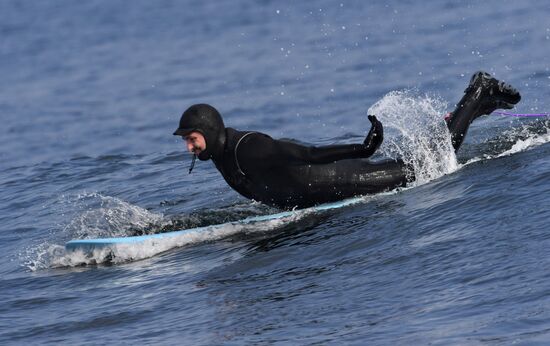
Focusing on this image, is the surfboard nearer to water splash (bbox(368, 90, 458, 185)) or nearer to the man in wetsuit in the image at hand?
the man in wetsuit

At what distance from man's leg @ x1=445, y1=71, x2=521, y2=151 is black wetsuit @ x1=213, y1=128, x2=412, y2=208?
72 cm

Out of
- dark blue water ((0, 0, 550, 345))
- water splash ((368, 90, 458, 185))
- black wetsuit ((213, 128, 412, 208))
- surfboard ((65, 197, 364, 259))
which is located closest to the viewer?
dark blue water ((0, 0, 550, 345))

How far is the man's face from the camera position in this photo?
10516 millimetres

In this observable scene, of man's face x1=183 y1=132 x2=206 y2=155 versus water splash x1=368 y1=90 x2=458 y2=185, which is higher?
man's face x1=183 y1=132 x2=206 y2=155

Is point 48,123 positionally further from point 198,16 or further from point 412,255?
point 412,255

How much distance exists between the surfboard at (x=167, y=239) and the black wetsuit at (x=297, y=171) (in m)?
0.13

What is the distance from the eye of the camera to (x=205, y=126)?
10492mm

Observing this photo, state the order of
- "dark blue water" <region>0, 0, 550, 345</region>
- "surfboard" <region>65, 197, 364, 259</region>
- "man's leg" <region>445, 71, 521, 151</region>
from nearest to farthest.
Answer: "dark blue water" <region>0, 0, 550, 345</region>
"surfboard" <region>65, 197, 364, 259</region>
"man's leg" <region>445, 71, 521, 151</region>

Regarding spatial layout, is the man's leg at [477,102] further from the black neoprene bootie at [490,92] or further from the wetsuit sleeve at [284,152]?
the wetsuit sleeve at [284,152]

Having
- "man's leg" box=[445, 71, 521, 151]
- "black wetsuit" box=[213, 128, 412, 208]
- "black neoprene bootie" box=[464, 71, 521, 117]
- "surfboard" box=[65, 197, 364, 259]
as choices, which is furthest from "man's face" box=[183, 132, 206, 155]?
"black neoprene bootie" box=[464, 71, 521, 117]

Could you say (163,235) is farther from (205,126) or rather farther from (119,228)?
(205,126)

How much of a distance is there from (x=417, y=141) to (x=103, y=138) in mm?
8289

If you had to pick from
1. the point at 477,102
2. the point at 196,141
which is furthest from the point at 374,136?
the point at 477,102

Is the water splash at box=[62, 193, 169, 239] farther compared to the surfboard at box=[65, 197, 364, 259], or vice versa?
the water splash at box=[62, 193, 169, 239]
